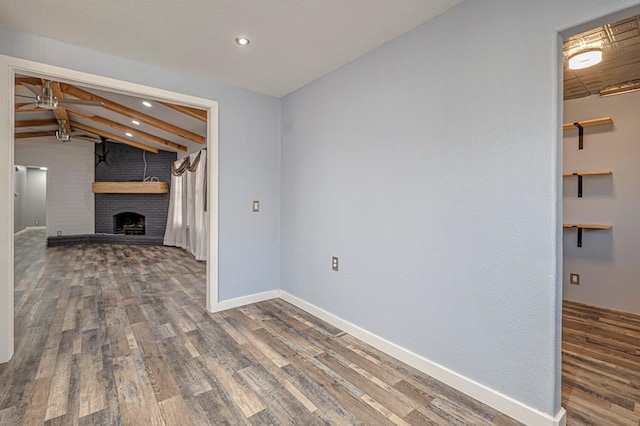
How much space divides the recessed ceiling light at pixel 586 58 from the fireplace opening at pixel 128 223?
930 cm

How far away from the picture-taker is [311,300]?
121 inches

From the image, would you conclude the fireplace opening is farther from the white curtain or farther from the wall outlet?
the wall outlet

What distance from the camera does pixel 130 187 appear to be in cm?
766

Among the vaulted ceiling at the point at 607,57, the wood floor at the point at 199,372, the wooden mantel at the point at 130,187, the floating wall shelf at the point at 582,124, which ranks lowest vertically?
the wood floor at the point at 199,372

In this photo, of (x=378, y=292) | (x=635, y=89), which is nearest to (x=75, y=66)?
(x=378, y=292)

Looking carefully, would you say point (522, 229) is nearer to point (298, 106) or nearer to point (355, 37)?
point (355, 37)

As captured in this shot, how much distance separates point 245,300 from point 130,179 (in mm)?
6819

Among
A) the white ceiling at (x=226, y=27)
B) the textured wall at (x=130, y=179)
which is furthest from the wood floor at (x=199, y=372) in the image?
the textured wall at (x=130, y=179)

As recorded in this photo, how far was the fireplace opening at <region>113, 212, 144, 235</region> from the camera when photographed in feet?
26.8

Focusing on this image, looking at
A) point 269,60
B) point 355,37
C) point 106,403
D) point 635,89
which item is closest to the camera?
point 106,403

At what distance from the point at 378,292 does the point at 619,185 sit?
2965mm

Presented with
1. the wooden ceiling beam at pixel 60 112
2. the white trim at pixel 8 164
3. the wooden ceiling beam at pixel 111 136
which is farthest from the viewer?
the wooden ceiling beam at pixel 111 136

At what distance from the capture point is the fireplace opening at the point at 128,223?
322 inches

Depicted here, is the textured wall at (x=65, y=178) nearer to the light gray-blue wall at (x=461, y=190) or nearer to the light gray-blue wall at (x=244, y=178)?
the light gray-blue wall at (x=244, y=178)
